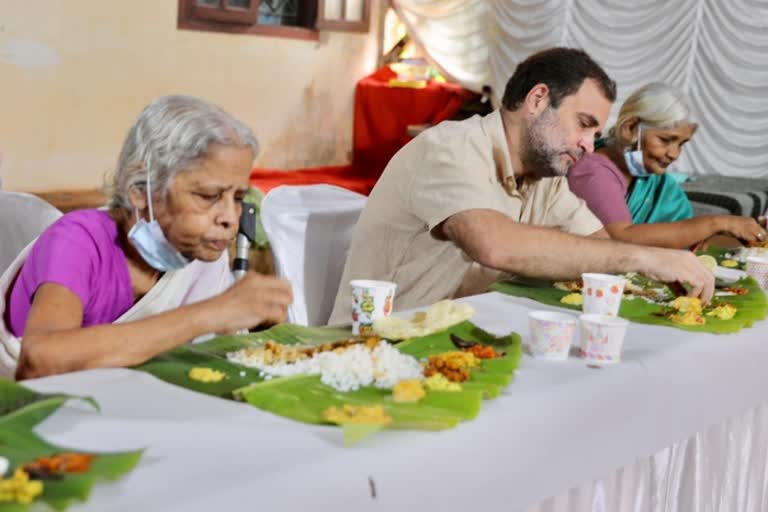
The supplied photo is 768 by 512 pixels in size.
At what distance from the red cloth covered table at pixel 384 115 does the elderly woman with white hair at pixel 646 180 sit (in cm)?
291

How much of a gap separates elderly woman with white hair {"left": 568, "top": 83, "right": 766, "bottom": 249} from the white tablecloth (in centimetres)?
99

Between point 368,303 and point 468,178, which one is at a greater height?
point 468,178

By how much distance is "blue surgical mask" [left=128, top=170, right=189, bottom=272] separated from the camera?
65.2 inches

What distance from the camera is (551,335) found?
1.55 meters

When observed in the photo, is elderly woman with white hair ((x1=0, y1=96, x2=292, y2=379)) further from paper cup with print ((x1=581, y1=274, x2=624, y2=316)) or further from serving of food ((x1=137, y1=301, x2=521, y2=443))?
paper cup with print ((x1=581, y1=274, x2=624, y2=316))

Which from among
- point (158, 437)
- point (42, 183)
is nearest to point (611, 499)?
point (158, 437)

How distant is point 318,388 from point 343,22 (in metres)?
5.12

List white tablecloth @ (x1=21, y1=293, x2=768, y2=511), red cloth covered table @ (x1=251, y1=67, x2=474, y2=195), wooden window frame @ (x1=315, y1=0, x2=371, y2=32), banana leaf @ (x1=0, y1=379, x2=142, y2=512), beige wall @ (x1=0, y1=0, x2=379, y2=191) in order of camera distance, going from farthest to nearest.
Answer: red cloth covered table @ (x1=251, y1=67, x2=474, y2=195), wooden window frame @ (x1=315, y1=0, x2=371, y2=32), beige wall @ (x1=0, y1=0, x2=379, y2=191), white tablecloth @ (x1=21, y1=293, x2=768, y2=511), banana leaf @ (x1=0, y1=379, x2=142, y2=512)

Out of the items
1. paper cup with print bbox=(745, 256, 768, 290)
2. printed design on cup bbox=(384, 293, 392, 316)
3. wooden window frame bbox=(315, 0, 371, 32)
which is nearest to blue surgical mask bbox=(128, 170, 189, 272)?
printed design on cup bbox=(384, 293, 392, 316)

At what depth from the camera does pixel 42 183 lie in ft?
15.8

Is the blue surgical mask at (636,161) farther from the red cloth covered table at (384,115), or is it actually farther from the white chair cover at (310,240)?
the red cloth covered table at (384,115)

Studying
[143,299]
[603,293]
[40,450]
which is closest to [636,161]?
[603,293]

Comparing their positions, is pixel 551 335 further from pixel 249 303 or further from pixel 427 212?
pixel 427 212

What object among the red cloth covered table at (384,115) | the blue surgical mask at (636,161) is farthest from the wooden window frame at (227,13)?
the blue surgical mask at (636,161)
